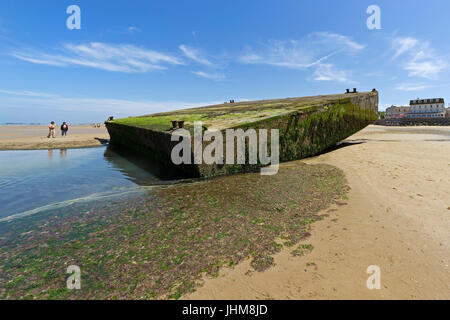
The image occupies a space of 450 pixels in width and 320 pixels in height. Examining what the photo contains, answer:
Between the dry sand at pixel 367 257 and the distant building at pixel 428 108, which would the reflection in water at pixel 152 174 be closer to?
the dry sand at pixel 367 257

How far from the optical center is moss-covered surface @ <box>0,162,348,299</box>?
1995 millimetres

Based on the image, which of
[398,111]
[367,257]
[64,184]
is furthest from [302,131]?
[398,111]

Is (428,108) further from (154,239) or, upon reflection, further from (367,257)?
(154,239)

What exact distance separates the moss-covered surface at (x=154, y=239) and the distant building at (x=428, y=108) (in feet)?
321

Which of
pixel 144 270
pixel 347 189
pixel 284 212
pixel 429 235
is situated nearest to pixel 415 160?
pixel 347 189

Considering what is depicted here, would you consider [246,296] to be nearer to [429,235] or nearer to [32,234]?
[429,235]

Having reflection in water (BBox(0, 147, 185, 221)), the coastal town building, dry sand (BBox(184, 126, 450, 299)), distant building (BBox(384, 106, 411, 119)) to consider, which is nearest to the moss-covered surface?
dry sand (BBox(184, 126, 450, 299))

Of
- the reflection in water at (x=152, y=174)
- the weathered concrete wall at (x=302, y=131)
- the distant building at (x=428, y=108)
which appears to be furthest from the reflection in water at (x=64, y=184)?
the distant building at (x=428, y=108)

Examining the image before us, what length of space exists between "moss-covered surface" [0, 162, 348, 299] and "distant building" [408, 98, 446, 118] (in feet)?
321

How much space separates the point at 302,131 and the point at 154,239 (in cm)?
624

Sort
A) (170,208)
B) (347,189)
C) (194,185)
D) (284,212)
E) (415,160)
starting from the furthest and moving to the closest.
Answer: (415,160) < (194,185) < (347,189) < (170,208) < (284,212)

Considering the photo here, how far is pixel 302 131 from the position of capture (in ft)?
24.2

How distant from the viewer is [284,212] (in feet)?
11.1
